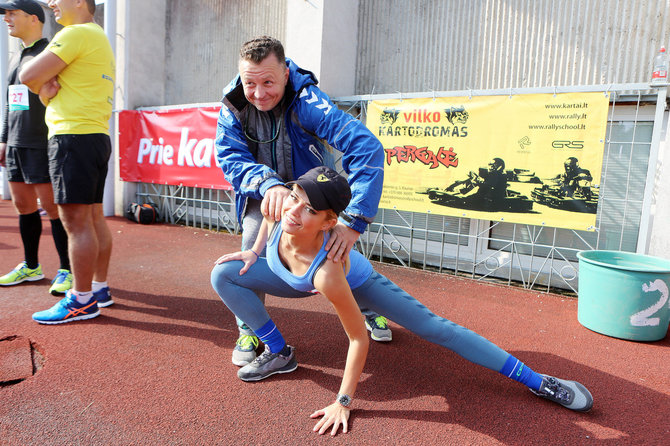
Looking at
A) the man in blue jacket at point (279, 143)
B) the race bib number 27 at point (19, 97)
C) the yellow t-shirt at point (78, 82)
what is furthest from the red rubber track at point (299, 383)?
the race bib number 27 at point (19, 97)

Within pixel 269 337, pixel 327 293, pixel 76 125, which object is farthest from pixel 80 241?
pixel 327 293

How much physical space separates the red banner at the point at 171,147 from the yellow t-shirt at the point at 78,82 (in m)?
3.55

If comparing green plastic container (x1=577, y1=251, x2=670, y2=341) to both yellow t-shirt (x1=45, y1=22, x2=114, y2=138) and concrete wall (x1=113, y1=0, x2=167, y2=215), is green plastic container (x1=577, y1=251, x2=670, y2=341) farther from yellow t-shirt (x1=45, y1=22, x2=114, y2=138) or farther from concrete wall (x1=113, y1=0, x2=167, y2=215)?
concrete wall (x1=113, y1=0, x2=167, y2=215)

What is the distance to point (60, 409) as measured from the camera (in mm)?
2076

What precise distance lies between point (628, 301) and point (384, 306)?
2117mm

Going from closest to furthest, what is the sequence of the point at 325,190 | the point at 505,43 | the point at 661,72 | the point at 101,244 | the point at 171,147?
the point at 325,190 < the point at 101,244 < the point at 661,72 < the point at 505,43 < the point at 171,147

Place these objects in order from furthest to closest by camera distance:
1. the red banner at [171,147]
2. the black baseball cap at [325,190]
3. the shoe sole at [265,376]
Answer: the red banner at [171,147] → the shoe sole at [265,376] → the black baseball cap at [325,190]

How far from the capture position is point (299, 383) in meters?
2.42

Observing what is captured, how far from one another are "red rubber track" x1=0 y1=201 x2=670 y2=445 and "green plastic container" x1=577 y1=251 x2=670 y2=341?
113 millimetres

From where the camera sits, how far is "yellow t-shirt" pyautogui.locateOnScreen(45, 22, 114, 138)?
2.91 metres

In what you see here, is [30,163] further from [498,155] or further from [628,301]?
[628,301]

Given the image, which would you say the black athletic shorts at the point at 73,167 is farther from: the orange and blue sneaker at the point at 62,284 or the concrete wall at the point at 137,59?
the concrete wall at the point at 137,59

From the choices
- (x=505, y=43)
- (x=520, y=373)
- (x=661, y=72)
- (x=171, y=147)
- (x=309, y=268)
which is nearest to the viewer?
(x=309, y=268)

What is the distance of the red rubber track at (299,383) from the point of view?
1.99 metres
